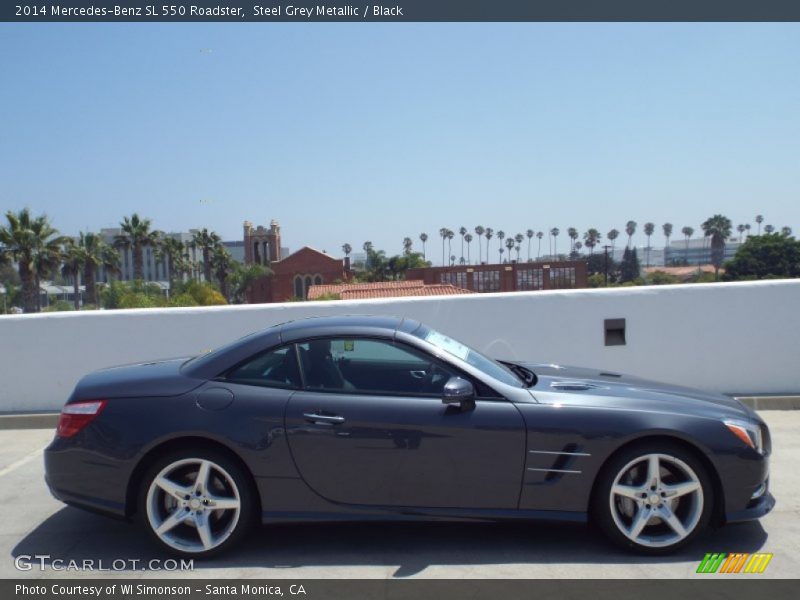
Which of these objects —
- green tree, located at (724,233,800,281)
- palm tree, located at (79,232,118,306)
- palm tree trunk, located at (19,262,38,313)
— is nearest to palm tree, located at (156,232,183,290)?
palm tree, located at (79,232,118,306)

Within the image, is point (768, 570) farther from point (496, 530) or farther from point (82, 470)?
point (82, 470)

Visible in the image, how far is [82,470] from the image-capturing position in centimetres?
408

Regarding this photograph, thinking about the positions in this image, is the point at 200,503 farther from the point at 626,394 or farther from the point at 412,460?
the point at 626,394

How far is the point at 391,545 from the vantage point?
421 centimetres

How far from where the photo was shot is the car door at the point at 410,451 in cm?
395

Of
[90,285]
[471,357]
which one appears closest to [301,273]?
[90,285]

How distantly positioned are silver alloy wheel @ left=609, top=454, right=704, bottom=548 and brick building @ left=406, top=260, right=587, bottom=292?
1178 inches

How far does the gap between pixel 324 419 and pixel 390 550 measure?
88 cm

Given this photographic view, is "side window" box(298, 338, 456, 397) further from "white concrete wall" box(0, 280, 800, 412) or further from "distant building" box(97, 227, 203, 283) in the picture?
"distant building" box(97, 227, 203, 283)

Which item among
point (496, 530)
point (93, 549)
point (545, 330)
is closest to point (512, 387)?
point (496, 530)

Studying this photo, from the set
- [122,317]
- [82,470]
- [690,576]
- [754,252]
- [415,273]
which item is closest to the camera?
[690,576]

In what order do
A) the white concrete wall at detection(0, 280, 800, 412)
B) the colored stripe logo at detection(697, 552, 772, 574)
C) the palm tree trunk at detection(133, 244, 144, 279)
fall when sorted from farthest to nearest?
1. the palm tree trunk at detection(133, 244, 144, 279)
2. the white concrete wall at detection(0, 280, 800, 412)
3. the colored stripe logo at detection(697, 552, 772, 574)

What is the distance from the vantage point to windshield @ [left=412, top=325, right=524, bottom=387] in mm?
4312

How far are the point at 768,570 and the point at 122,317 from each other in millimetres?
6508
